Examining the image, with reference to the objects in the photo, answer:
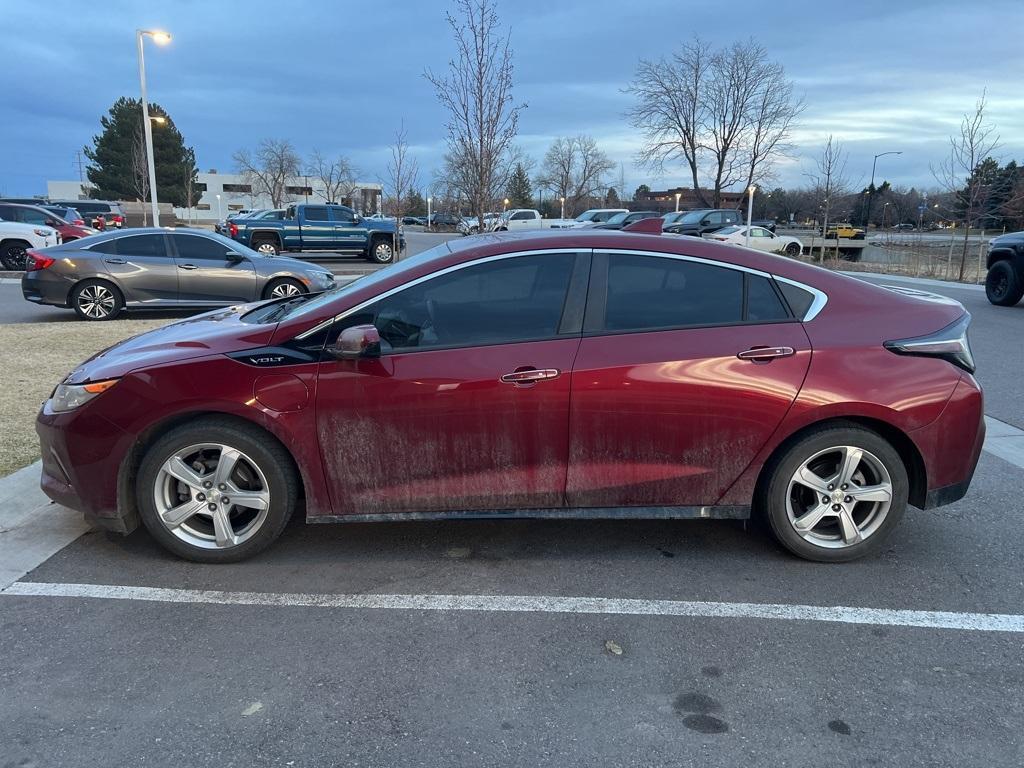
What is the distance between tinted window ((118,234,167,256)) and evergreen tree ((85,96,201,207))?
187ft

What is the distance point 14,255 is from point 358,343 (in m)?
20.3

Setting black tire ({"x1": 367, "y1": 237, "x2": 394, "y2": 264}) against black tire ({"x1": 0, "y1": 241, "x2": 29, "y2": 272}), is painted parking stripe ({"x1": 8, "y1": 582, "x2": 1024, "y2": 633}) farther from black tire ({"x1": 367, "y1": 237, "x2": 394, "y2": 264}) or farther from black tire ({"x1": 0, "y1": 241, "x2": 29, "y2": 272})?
black tire ({"x1": 367, "y1": 237, "x2": 394, "y2": 264})

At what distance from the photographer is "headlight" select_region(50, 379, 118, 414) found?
3619 millimetres

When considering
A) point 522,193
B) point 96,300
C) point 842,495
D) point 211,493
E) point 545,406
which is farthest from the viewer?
point 522,193

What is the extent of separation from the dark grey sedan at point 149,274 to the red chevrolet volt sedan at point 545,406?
8507mm

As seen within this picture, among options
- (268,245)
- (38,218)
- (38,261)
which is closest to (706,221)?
(268,245)

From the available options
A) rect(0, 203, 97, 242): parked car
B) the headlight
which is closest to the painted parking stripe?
the headlight

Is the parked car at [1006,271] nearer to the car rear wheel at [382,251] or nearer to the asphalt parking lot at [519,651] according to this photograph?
the asphalt parking lot at [519,651]

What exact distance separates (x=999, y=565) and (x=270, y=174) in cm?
7755

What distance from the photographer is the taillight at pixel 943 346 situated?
3697 mm

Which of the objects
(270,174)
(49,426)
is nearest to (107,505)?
(49,426)

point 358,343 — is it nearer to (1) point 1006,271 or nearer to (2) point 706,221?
(1) point 1006,271

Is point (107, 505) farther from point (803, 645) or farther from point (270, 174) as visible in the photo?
point (270, 174)

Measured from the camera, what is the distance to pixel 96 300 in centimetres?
1156
